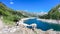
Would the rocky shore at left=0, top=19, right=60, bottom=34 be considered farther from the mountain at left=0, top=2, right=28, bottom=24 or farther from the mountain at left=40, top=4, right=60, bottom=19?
the mountain at left=40, top=4, right=60, bottom=19

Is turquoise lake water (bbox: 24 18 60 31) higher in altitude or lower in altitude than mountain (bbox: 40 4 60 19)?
lower

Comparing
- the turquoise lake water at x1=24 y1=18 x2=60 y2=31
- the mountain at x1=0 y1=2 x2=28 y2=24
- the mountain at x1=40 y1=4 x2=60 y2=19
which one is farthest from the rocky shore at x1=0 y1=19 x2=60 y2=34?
the mountain at x1=40 y1=4 x2=60 y2=19

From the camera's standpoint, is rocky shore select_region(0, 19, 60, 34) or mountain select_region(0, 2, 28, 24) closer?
rocky shore select_region(0, 19, 60, 34)

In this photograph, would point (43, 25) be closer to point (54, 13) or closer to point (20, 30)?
point (54, 13)

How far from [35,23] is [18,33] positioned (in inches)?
24.6

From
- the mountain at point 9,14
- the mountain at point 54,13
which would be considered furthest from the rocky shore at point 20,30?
the mountain at point 54,13

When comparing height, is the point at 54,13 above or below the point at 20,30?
above

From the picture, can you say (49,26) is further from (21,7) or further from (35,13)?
(21,7)

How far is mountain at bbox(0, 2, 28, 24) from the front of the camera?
520 centimetres

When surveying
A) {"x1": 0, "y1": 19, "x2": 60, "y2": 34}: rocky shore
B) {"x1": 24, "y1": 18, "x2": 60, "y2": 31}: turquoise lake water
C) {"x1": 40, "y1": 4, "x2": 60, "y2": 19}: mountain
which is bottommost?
{"x1": 0, "y1": 19, "x2": 60, "y2": 34}: rocky shore

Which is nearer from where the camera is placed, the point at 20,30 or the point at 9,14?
the point at 20,30

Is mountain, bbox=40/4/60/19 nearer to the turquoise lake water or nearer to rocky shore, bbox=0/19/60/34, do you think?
the turquoise lake water

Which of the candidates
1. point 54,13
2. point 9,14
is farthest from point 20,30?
point 54,13

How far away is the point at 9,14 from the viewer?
17.3 ft
